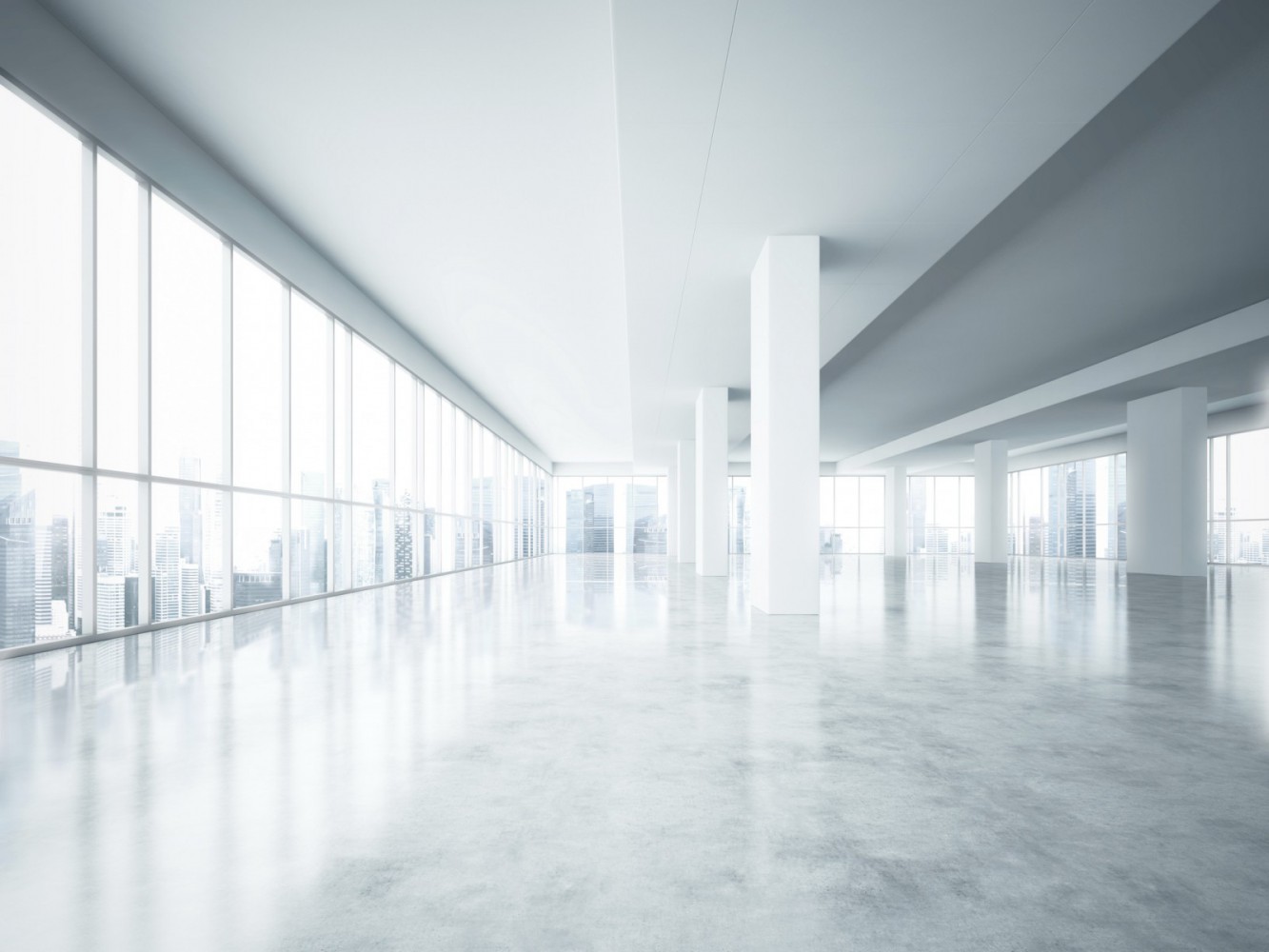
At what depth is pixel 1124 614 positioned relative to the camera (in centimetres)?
952

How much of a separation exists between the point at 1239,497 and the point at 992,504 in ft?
25.3

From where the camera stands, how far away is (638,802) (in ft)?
9.41

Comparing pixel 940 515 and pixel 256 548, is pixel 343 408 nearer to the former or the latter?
pixel 256 548

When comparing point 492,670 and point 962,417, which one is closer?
point 492,670

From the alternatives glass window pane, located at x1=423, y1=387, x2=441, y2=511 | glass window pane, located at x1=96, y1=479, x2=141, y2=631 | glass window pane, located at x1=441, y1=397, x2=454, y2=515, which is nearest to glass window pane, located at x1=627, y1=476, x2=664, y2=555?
glass window pane, located at x1=441, y1=397, x2=454, y2=515

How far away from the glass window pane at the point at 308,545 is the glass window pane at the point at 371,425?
1.66 meters

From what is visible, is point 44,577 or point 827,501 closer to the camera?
point 44,577

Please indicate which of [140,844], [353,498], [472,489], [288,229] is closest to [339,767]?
[140,844]

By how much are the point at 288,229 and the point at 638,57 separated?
768cm

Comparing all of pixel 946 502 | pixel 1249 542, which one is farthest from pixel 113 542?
pixel 946 502

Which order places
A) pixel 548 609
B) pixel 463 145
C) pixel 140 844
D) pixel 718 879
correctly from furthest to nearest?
pixel 548 609, pixel 463 145, pixel 140 844, pixel 718 879

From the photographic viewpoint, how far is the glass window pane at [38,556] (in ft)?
22.0

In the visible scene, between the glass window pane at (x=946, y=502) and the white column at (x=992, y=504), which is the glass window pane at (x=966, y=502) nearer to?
the glass window pane at (x=946, y=502)

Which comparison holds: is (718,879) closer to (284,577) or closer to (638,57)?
(638,57)
